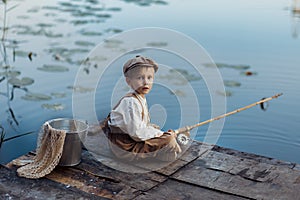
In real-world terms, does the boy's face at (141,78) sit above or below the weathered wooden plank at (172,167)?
above

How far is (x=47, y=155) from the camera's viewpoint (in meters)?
2.34

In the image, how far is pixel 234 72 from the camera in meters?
4.62

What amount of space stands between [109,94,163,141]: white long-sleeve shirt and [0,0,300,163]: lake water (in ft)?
1.58

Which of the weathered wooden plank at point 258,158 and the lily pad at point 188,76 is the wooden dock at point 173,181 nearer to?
the weathered wooden plank at point 258,158

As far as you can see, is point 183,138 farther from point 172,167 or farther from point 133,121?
point 133,121

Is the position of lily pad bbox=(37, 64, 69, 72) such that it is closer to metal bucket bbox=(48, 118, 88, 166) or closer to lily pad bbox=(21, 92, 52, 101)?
lily pad bbox=(21, 92, 52, 101)

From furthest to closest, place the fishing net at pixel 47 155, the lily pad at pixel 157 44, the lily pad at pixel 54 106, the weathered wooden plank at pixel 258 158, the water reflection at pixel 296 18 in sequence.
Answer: the water reflection at pixel 296 18, the lily pad at pixel 157 44, the lily pad at pixel 54 106, the weathered wooden plank at pixel 258 158, the fishing net at pixel 47 155

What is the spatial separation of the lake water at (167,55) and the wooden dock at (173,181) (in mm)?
594

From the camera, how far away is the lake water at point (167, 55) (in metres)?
3.46

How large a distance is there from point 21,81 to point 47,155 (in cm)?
A: 203

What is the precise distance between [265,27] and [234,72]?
1868mm

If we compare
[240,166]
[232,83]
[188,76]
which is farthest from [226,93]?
[240,166]

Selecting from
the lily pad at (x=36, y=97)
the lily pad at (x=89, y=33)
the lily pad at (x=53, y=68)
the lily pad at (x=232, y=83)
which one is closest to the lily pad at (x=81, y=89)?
the lily pad at (x=36, y=97)

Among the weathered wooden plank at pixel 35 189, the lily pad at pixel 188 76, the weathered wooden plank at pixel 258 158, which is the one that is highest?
the lily pad at pixel 188 76
